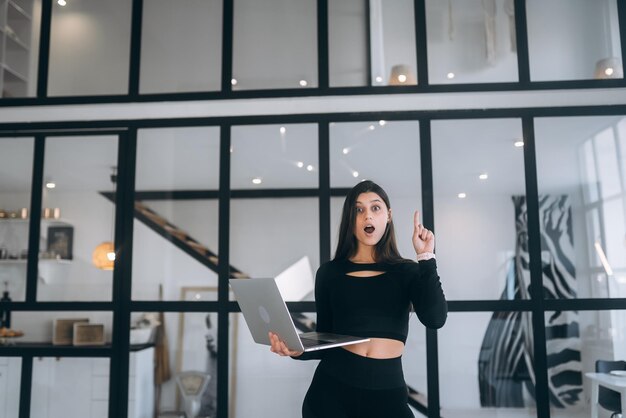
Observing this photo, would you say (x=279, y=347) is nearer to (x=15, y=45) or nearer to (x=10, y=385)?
(x=10, y=385)

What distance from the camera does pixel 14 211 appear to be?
3.42 meters

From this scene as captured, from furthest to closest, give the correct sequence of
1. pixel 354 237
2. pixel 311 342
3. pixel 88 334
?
pixel 88 334, pixel 354 237, pixel 311 342

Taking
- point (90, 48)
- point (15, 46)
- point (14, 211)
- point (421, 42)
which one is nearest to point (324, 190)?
point (421, 42)

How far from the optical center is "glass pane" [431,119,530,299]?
123 inches

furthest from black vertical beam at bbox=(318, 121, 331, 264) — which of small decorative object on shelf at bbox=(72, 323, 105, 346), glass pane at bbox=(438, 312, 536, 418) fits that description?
small decorative object on shelf at bbox=(72, 323, 105, 346)

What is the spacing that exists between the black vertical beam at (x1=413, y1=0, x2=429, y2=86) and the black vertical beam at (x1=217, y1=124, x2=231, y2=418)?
116 centimetres

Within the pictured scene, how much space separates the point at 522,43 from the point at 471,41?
29cm

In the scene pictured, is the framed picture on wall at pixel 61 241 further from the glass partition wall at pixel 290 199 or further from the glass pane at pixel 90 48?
the glass pane at pixel 90 48

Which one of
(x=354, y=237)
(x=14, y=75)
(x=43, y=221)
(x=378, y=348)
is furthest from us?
(x=14, y=75)

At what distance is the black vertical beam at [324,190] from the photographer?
126 inches

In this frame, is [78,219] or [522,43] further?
[78,219]

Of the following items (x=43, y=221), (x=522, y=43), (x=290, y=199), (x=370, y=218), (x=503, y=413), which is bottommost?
(x=503, y=413)

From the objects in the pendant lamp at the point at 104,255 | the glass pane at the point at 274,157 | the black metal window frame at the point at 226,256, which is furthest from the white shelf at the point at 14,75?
the glass pane at the point at 274,157

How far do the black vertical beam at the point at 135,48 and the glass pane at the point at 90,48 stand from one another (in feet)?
0.13
